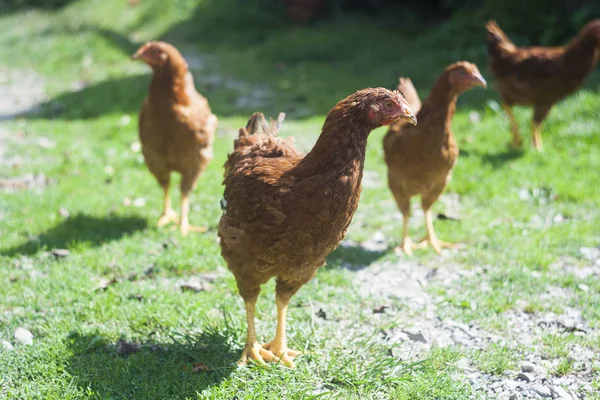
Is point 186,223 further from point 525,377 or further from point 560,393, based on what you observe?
point 560,393

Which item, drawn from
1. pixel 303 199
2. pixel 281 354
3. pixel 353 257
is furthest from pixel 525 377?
pixel 353 257

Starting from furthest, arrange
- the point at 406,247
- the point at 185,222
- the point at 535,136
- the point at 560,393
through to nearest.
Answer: the point at 535,136
the point at 185,222
the point at 406,247
the point at 560,393

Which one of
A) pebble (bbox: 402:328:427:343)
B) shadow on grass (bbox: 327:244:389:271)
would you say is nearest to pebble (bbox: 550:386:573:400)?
pebble (bbox: 402:328:427:343)

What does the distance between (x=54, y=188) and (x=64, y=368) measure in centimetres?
320

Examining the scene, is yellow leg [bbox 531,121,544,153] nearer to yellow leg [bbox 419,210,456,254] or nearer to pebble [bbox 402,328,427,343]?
yellow leg [bbox 419,210,456,254]

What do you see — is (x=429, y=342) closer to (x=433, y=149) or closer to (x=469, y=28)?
(x=433, y=149)

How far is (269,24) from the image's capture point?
1406 cm

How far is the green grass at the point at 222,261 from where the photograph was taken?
3.39 metres

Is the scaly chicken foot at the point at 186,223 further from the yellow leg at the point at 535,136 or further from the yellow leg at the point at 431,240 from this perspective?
the yellow leg at the point at 535,136

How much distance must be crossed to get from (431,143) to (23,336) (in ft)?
10.5

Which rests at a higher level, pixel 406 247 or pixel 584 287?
pixel 584 287

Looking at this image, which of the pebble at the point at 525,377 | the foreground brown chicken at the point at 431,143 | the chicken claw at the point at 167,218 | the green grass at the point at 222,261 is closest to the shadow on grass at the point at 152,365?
the green grass at the point at 222,261

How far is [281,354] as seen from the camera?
3525mm

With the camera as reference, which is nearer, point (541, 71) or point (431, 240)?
point (431, 240)
